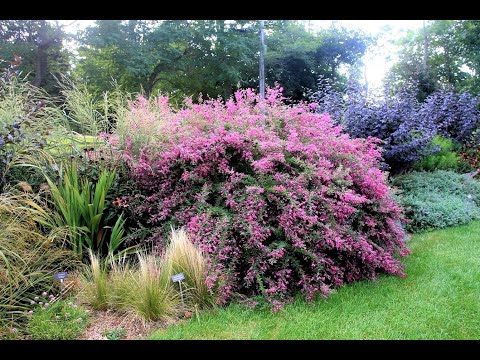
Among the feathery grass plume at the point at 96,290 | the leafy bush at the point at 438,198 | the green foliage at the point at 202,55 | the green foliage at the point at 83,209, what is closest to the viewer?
the feathery grass plume at the point at 96,290

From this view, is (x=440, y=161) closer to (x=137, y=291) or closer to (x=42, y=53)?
(x=137, y=291)

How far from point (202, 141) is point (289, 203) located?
1.09 metres

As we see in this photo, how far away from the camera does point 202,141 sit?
379 cm

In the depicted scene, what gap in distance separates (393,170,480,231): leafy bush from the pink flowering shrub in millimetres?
1550

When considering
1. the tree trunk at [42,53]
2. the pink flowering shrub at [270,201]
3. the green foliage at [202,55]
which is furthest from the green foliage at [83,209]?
the tree trunk at [42,53]

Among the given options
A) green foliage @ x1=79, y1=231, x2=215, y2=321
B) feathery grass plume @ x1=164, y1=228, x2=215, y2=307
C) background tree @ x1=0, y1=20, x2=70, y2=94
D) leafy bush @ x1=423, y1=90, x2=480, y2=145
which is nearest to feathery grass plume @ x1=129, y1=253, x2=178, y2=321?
green foliage @ x1=79, y1=231, x2=215, y2=321

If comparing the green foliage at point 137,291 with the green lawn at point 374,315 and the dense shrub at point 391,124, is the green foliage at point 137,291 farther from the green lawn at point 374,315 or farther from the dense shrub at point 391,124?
the dense shrub at point 391,124

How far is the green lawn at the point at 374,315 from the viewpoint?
2.70 meters

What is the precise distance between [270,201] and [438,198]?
3.57 meters

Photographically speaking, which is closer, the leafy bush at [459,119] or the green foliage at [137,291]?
the green foliage at [137,291]

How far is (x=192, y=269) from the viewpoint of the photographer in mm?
3090

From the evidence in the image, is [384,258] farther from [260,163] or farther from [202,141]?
[202,141]

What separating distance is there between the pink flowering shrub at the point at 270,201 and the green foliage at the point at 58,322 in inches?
39.3
